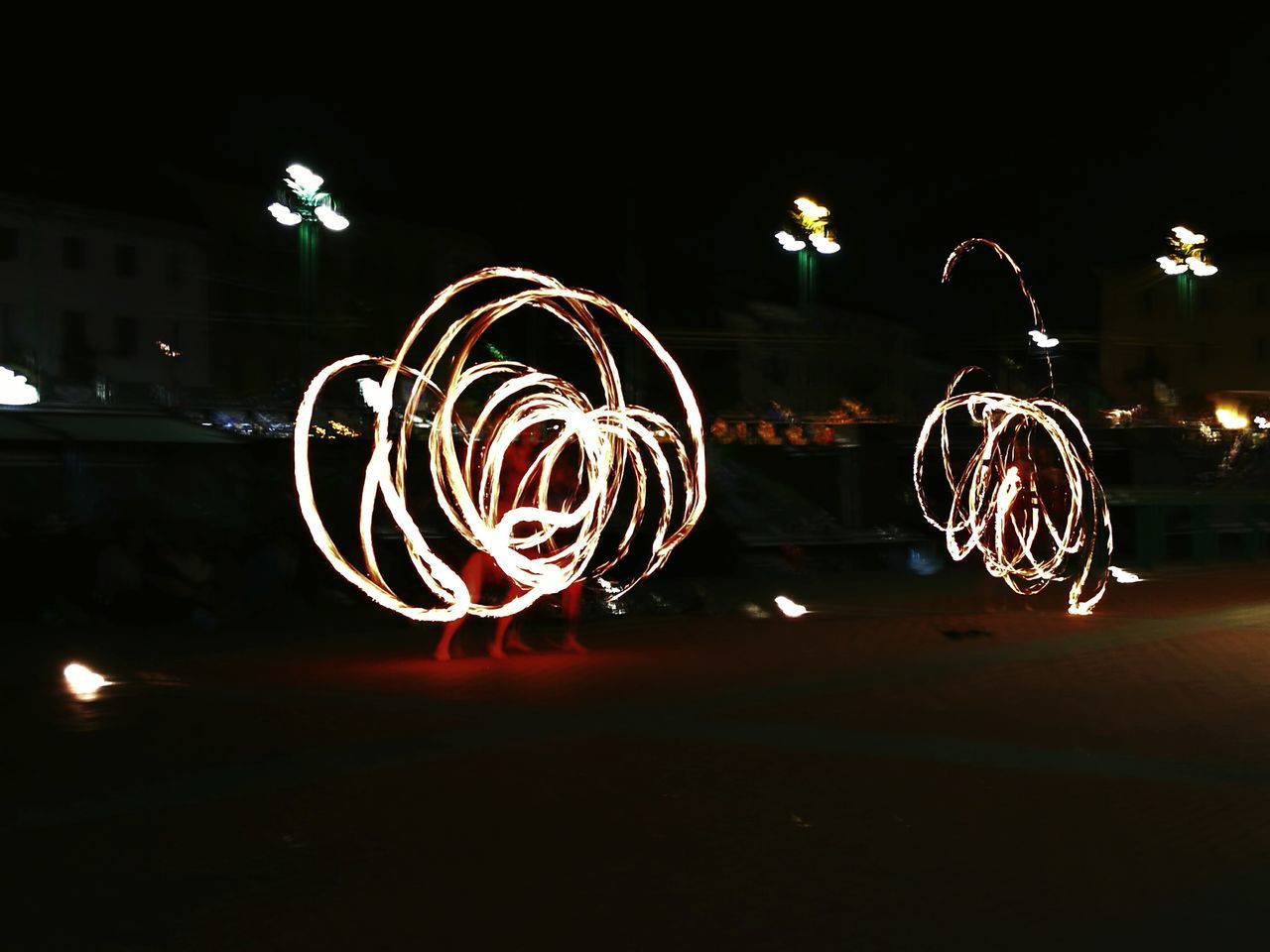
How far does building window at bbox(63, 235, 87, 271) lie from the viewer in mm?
38531

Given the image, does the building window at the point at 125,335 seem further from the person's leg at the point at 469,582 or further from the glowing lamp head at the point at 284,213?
the person's leg at the point at 469,582

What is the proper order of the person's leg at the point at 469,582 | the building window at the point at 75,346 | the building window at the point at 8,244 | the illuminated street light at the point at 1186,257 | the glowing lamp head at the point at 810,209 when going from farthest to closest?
the illuminated street light at the point at 1186,257
the building window at the point at 8,244
the building window at the point at 75,346
the glowing lamp head at the point at 810,209
the person's leg at the point at 469,582

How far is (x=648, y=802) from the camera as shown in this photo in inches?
298

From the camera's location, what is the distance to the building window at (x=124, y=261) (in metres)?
39.8

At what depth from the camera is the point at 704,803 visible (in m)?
7.54

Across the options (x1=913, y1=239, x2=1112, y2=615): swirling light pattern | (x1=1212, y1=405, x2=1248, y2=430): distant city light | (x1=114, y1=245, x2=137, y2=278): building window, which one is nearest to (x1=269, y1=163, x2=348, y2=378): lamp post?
(x1=913, y1=239, x2=1112, y2=615): swirling light pattern

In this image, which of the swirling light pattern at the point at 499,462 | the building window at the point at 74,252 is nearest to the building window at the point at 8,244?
the building window at the point at 74,252

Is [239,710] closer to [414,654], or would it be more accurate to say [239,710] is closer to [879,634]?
[414,654]

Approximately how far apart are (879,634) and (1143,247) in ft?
184

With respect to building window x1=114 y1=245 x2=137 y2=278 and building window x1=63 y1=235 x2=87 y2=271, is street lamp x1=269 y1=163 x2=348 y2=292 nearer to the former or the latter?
building window x1=63 y1=235 x2=87 y2=271

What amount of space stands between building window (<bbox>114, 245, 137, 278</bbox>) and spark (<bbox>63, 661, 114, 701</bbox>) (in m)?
28.3

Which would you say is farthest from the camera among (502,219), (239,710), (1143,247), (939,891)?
(1143,247)

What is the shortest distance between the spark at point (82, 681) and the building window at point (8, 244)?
1028 inches

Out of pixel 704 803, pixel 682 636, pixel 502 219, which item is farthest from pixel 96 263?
pixel 704 803
